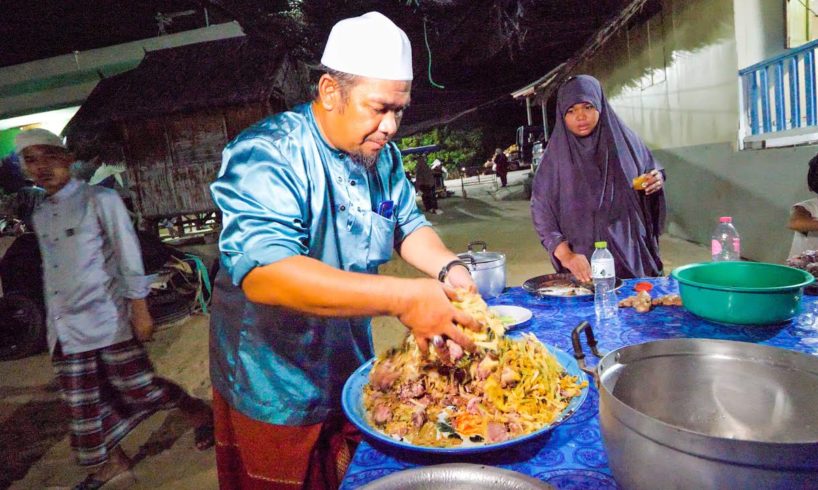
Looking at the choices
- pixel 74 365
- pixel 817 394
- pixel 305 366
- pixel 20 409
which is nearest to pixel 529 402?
pixel 817 394

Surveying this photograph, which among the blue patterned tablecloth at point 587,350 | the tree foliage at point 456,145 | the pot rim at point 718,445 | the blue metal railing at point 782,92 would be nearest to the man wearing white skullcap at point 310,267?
the blue patterned tablecloth at point 587,350

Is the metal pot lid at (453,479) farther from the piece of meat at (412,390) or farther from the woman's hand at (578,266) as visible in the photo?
the woman's hand at (578,266)

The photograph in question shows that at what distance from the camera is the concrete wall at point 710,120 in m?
7.07

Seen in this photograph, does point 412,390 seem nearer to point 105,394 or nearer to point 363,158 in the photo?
point 363,158

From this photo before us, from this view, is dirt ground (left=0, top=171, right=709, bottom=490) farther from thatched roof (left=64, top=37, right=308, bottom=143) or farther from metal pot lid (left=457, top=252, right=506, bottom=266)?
thatched roof (left=64, top=37, right=308, bottom=143)

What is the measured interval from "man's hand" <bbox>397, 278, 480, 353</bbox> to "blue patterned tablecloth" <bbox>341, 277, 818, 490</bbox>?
342 mm

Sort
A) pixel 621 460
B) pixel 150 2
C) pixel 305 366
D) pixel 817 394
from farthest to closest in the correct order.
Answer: pixel 150 2
pixel 305 366
pixel 817 394
pixel 621 460

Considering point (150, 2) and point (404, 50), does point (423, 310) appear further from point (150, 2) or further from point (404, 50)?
point (150, 2)

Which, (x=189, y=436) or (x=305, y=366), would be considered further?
(x=189, y=436)

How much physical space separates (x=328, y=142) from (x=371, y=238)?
426 millimetres

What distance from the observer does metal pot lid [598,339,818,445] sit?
1106 millimetres

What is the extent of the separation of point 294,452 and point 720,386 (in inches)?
58.2

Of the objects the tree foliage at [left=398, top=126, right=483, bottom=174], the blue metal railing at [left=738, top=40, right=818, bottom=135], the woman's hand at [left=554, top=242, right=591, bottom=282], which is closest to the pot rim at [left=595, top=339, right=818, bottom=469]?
the woman's hand at [left=554, top=242, right=591, bottom=282]

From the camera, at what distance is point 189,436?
4695mm
